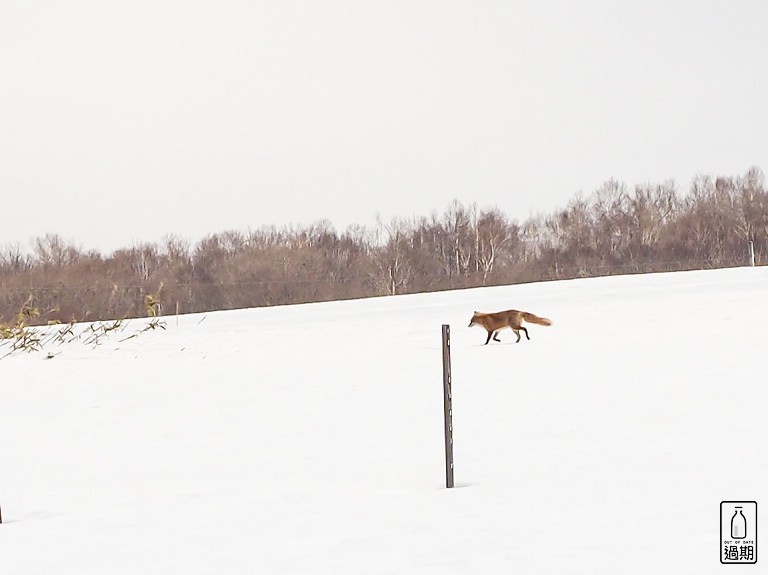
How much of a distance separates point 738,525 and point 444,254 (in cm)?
4513

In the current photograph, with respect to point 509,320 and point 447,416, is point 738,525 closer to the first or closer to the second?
point 447,416

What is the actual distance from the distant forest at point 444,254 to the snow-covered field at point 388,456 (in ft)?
55.6

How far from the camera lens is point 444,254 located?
1898 inches

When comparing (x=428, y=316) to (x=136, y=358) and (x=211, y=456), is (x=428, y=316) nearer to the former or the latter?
(x=136, y=358)

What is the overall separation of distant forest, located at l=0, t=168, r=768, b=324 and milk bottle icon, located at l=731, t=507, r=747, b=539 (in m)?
23.0

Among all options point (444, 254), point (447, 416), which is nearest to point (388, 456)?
point (447, 416)

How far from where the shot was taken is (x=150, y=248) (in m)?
45.2

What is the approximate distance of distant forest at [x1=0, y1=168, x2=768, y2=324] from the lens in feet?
103

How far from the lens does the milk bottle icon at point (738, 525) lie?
3139 mm

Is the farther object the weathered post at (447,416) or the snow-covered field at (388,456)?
the weathered post at (447,416)

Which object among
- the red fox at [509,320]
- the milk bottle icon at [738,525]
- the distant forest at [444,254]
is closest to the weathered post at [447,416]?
the milk bottle icon at [738,525]

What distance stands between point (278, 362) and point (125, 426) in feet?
11.4

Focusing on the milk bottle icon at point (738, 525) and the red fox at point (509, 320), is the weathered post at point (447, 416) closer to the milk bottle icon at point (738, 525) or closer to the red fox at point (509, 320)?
the milk bottle icon at point (738, 525)

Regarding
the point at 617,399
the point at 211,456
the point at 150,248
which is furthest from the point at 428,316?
the point at 150,248
